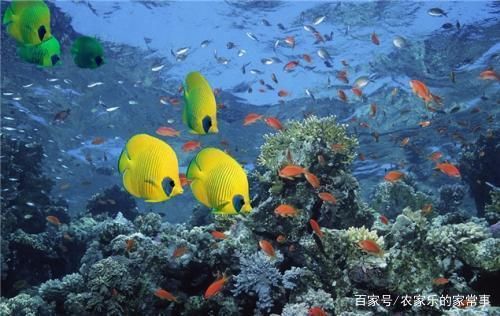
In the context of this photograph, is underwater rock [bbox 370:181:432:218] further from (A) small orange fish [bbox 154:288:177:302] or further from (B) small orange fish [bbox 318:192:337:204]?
(A) small orange fish [bbox 154:288:177:302]

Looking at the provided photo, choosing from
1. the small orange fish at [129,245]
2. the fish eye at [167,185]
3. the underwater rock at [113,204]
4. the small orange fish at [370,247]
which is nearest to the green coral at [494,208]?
the small orange fish at [370,247]

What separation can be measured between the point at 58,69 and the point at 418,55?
58.7 feet

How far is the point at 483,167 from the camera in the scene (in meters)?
15.5

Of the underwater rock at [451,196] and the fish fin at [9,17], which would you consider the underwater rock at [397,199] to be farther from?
the fish fin at [9,17]

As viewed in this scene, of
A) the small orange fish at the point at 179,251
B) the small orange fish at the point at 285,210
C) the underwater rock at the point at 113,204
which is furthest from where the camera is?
the underwater rock at the point at 113,204

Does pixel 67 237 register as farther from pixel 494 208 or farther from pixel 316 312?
pixel 494 208

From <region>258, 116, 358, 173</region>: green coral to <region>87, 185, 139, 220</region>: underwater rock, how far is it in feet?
41.5

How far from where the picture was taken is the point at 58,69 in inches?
752

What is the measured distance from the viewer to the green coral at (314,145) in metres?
6.93

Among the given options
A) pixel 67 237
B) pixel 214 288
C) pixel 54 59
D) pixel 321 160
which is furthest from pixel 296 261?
pixel 67 237

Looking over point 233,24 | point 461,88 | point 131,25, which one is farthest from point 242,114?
point 461,88

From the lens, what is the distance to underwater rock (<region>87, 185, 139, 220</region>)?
18.0 m

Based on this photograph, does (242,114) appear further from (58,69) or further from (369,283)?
(369,283)

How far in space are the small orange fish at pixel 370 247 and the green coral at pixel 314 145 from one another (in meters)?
1.88
